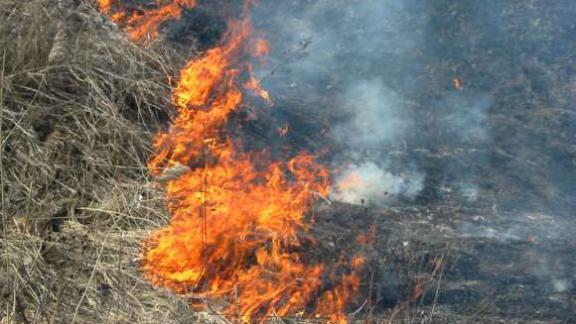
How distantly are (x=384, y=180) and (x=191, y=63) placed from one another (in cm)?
218

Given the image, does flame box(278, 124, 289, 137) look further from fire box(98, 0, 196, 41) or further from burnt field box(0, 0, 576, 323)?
fire box(98, 0, 196, 41)

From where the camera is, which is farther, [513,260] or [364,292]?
[513,260]

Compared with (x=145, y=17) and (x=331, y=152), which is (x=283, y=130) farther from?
(x=145, y=17)

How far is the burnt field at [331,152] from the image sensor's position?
3.88 metres

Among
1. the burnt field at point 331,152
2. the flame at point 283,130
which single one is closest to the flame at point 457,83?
the burnt field at point 331,152

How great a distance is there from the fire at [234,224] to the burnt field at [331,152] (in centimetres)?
3

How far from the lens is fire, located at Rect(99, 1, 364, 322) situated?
387 cm

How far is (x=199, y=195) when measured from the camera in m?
4.49

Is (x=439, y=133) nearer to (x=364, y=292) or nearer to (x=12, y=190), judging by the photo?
(x=364, y=292)

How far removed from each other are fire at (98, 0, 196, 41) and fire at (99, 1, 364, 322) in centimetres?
80

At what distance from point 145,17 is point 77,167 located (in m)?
2.13

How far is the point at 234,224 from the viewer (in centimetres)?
418

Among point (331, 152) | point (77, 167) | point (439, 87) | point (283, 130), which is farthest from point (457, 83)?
point (77, 167)

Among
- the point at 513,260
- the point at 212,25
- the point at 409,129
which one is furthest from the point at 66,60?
the point at 513,260
